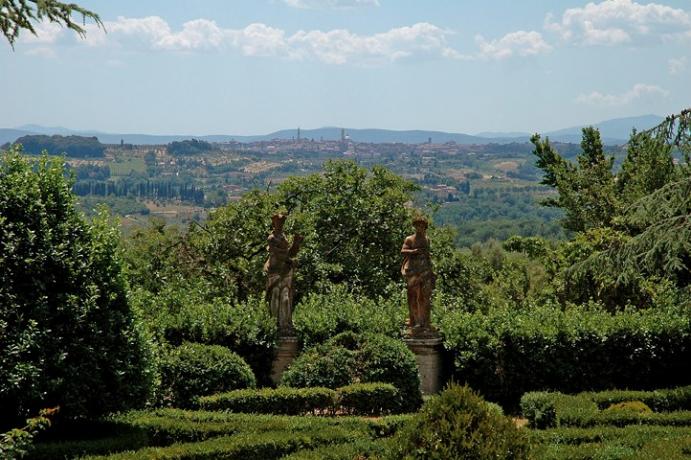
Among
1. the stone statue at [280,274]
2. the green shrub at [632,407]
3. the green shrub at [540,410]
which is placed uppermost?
the stone statue at [280,274]

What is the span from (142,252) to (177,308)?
8.69 m

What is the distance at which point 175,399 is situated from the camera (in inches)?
611

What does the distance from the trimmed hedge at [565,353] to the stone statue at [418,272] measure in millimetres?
1048

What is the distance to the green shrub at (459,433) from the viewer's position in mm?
8398

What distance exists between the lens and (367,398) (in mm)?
15742

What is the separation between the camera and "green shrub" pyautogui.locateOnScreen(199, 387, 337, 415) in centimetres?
1494

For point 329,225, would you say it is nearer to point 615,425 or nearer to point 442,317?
point 442,317

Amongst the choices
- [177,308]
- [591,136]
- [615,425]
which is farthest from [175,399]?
[591,136]

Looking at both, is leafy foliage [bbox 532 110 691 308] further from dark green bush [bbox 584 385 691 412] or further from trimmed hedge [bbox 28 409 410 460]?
trimmed hedge [bbox 28 409 410 460]

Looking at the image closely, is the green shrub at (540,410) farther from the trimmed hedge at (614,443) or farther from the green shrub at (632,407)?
the trimmed hedge at (614,443)

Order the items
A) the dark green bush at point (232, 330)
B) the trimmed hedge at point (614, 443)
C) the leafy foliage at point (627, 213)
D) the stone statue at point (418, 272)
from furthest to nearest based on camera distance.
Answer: the dark green bush at point (232, 330) < the stone statue at point (418, 272) < the leafy foliage at point (627, 213) < the trimmed hedge at point (614, 443)

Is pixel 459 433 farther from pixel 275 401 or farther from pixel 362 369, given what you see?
pixel 362 369

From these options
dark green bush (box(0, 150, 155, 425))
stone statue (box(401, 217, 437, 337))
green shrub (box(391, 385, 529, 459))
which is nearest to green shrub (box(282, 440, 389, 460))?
green shrub (box(391, 385, 529, 459))

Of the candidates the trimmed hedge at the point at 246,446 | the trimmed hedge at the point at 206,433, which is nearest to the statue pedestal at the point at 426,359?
the trimmed hedge at the point at 206,433
